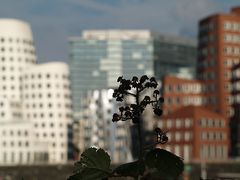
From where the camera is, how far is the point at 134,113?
21.9 ft

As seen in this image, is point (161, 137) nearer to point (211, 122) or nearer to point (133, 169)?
point (133, 169)

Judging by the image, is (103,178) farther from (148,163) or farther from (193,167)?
(193,167)

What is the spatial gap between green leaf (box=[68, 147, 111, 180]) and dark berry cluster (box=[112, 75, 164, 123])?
15.4 inches

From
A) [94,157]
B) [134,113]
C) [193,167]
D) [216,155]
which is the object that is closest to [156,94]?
[134,113]

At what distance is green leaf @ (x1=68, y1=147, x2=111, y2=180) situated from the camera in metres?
6.56

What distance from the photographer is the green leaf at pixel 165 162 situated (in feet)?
20.5

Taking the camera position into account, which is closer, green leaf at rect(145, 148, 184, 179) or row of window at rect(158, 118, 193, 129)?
green leaf at rect(145, 148, 184, 179)

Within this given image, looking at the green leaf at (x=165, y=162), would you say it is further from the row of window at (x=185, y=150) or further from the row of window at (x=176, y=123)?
the row of window at (x=185, y=150)

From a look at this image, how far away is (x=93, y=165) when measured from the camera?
6.64 m

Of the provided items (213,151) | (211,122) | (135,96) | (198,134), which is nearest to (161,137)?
(135,96)

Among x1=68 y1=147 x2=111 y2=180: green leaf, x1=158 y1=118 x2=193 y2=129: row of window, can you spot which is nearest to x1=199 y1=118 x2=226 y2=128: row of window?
x1=158 y1=118 x2=193 y2=129: row of window

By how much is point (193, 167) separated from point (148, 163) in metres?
170

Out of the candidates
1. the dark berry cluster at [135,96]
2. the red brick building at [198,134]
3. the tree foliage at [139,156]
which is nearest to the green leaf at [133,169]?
the tree foliage at [139,156]

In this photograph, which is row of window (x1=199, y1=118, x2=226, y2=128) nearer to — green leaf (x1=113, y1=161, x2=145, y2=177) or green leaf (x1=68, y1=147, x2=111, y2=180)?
green leaf (x1=68, y1=147, x2=111, y2=180)
